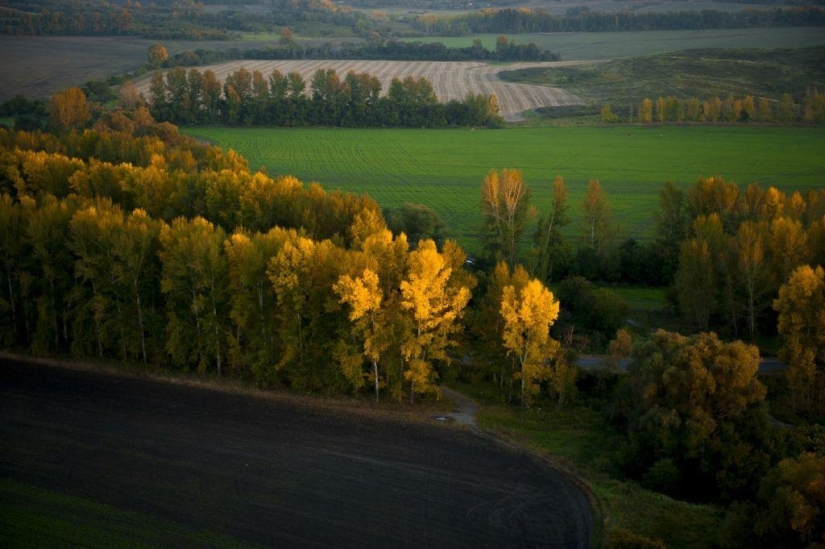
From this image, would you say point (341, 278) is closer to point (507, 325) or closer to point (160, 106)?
point (507, 325)

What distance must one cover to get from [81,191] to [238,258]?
21.1 m

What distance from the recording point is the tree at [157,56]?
11875cm

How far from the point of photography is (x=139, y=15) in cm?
14862

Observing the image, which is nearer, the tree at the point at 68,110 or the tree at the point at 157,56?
the tree at the point at 68,110

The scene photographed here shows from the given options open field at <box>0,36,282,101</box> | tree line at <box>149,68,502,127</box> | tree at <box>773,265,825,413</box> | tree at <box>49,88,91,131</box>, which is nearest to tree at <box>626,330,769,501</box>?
tree at <box>773,265,825,413</box>

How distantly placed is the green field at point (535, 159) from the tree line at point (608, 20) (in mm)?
46664

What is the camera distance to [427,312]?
35.8 metres

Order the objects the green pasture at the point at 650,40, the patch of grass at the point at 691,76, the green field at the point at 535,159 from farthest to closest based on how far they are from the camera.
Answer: the green pasture at the point at 650,40 < the patch of grass at the point at 691,76 < the green field at the point at 535,159

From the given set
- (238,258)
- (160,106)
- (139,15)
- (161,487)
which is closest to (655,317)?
(238,258)

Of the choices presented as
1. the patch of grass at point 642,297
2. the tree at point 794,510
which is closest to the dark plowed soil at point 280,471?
the tree at point 794,510

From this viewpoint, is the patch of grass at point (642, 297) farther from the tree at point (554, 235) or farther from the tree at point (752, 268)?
the tree at point (752, 268)

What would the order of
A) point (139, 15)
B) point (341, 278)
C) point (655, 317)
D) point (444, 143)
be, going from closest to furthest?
1. point (341, 278)
2. point (655, 317)
3. point (444, 143)
4. point (139, 15)

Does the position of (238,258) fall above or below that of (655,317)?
above

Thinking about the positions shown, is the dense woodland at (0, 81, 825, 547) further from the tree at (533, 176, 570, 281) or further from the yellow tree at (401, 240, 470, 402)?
the tree at (533, 176, 570, 281)
